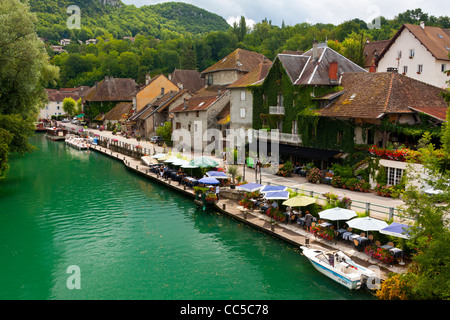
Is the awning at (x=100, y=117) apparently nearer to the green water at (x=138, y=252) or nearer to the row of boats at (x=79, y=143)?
the row of boats at (x=79, y=143)

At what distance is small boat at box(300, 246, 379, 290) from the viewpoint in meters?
16.7

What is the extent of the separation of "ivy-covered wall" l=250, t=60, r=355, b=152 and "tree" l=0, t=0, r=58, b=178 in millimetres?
22558

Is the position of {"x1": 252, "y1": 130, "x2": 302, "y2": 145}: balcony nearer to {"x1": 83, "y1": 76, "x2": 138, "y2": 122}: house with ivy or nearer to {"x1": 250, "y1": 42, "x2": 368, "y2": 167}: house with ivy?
{"x1": 250, "y1": 42, "x2": 368, "y2": 167}: house with ivy

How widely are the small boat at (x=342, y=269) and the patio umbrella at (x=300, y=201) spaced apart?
14.4 ft

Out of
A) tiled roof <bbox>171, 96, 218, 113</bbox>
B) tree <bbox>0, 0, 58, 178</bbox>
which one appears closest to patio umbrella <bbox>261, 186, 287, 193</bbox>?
tree <bbox>0, 0, 58, 178</bbox>

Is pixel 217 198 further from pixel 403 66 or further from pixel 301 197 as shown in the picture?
pixel 403 66

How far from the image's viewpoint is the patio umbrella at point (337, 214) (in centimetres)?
2053

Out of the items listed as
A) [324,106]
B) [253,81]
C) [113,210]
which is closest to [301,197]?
[324,106]

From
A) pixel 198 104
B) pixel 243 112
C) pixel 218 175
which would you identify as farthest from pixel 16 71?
pixel 198 104

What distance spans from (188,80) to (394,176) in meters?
58.6

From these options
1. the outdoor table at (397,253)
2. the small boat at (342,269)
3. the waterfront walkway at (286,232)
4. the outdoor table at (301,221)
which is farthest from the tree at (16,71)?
the outdoor table at (397,253)

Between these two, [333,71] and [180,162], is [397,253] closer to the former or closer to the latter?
[333,71]

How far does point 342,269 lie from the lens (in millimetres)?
17391
